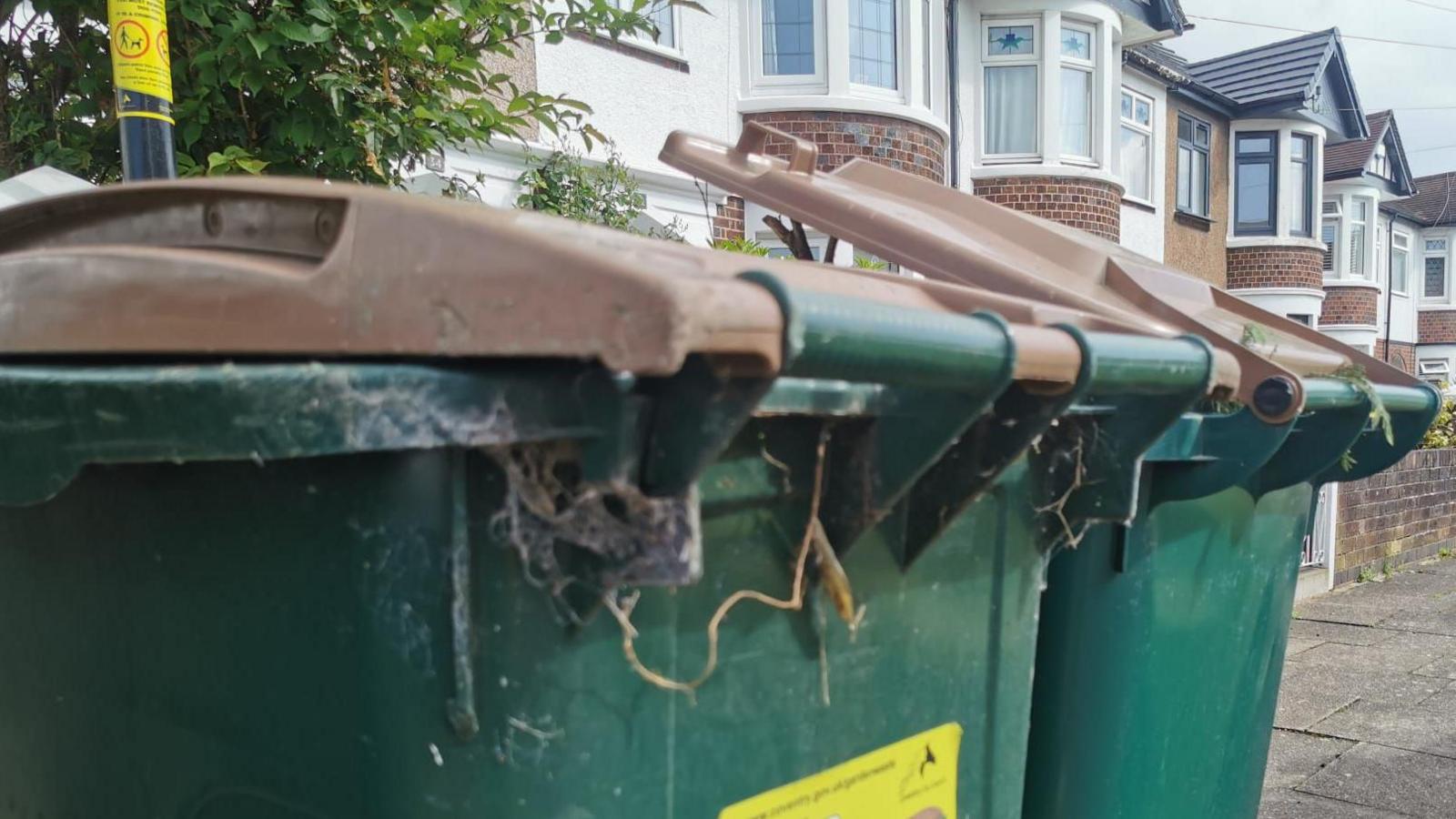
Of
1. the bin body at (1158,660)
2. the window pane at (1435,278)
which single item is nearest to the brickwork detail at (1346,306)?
the window pane at (1435,278)

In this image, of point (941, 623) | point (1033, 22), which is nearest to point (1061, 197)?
point (1033, 22)

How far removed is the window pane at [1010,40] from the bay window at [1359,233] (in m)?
15.4

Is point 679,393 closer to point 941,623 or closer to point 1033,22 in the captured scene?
point 941,623

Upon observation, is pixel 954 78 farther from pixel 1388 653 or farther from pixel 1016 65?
pixel 1388 653

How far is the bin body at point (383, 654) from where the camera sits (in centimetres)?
96

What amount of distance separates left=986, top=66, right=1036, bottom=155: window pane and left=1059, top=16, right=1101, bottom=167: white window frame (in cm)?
47

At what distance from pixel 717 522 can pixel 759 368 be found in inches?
11.6

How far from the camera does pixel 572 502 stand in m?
0.94

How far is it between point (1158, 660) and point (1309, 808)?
3.21m

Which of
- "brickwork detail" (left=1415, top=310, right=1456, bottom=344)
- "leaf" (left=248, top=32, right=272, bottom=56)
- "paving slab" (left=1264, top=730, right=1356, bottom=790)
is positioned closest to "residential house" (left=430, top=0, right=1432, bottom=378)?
"leaf" (left=248, top=32, right=272, bottom=56)

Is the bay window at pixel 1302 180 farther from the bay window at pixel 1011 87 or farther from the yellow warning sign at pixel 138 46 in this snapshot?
the yellow warning sign at pixel 138 46

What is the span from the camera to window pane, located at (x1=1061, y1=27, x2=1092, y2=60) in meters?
13.1

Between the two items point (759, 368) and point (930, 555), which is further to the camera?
point (930, 555)

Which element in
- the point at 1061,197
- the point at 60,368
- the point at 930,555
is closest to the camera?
the point at 60,368
